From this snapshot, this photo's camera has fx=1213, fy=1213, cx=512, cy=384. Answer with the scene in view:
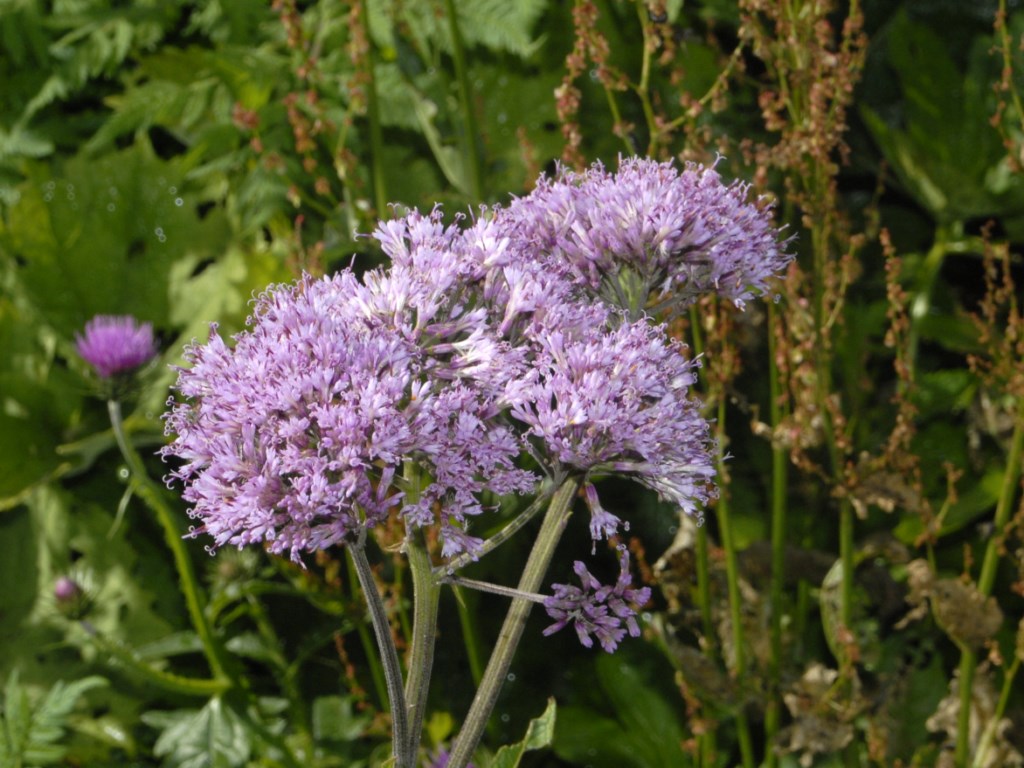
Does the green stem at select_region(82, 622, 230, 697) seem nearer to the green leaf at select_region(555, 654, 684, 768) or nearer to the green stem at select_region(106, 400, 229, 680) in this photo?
the green stem at select_region(106, 400, 229, 680)

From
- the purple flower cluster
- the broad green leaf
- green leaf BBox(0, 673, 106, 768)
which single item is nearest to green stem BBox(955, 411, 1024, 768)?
the purple flower cluster

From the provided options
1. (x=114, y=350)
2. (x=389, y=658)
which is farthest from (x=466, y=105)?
(x=389, y=658)

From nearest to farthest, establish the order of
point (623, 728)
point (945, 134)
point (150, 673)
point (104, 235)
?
point (150, 673) < point (623, 728) < point (945, 134) < point (104, 235)

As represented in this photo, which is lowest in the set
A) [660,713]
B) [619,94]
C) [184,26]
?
[660,713]

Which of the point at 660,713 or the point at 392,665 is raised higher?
the point at 660,713

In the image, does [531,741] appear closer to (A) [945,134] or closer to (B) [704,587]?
(B) [704,587]

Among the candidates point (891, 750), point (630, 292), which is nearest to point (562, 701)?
point (891, 750)

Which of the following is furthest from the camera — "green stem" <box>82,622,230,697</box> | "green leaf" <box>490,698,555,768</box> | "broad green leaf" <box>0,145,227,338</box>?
"broad green leaf" <box>0,145,227,338</box>

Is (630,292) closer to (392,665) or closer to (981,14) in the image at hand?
(392,665)
